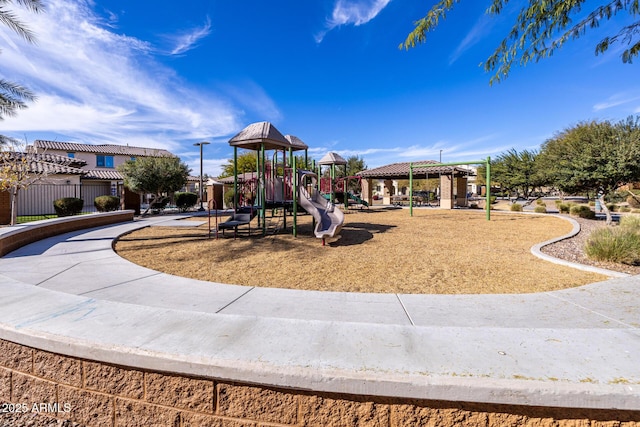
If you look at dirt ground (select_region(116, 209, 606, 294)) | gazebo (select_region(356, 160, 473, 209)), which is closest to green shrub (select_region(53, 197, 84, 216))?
dirt ground (select_region(116, 209, 606, 294))

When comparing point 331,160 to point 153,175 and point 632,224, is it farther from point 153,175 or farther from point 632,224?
point 632,224

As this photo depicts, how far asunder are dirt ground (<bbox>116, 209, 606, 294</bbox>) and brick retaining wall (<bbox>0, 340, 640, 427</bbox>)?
2.76 m

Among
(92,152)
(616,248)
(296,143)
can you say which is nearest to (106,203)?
(296,143)

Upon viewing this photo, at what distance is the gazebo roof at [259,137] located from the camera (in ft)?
33.5

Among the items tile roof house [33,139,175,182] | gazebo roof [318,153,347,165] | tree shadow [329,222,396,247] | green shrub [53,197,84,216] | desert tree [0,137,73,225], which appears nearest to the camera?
tree shadow [329,222,396,247]

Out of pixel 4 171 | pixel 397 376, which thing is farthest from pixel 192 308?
pixel 4 171

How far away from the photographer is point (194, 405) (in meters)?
2.06

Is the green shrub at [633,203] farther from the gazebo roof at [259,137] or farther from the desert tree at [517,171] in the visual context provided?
the gazebo roof at [259,137]

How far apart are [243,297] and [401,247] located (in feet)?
17.0

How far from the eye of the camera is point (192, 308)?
144 inches

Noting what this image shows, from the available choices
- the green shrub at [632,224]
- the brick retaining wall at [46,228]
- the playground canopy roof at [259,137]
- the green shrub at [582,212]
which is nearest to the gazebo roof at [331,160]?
the playground canopy roof at [259,137]

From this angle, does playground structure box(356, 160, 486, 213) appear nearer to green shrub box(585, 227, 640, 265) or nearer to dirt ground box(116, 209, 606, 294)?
dirt ground box(116, 209, 606, 294)

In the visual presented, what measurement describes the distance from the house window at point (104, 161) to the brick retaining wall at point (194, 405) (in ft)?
167

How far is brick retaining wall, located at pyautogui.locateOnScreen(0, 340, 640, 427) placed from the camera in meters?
1.77
